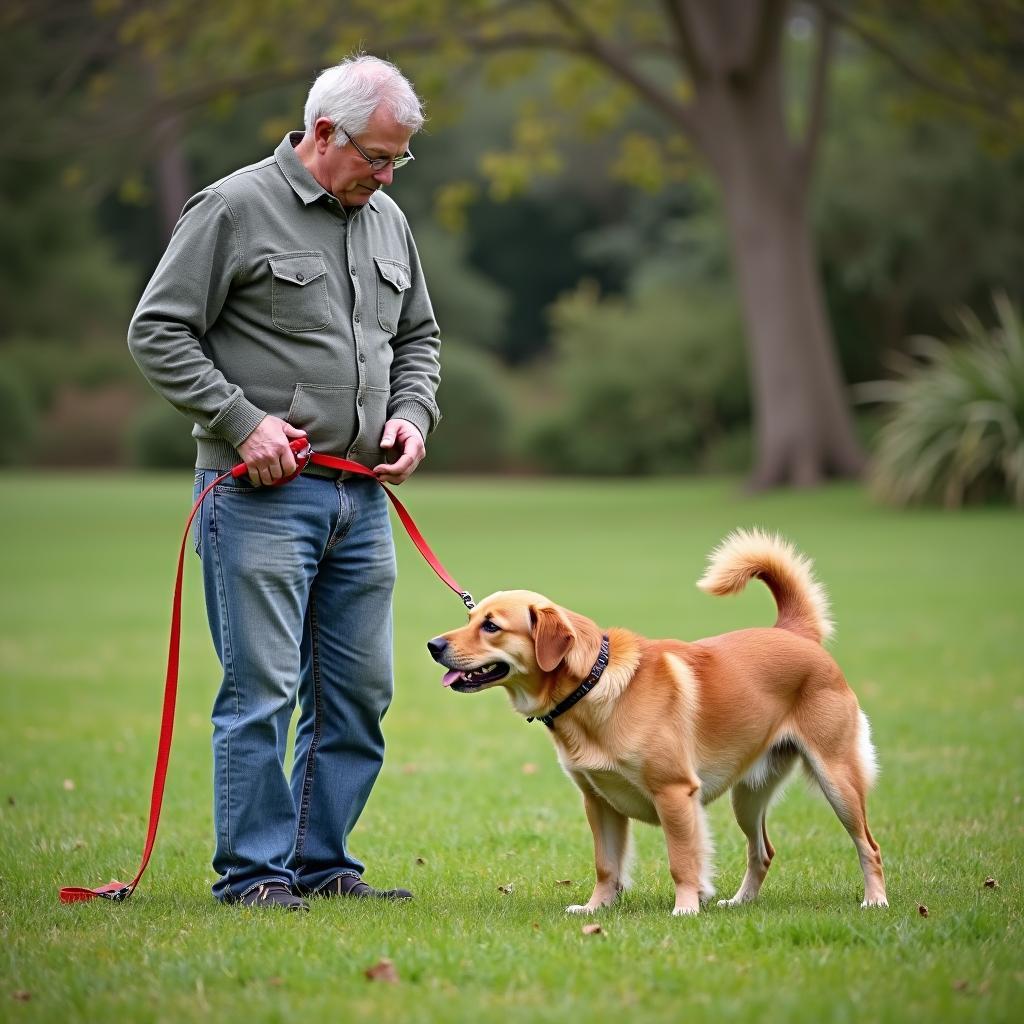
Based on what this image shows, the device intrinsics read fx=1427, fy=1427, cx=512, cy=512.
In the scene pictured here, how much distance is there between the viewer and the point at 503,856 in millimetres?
5770

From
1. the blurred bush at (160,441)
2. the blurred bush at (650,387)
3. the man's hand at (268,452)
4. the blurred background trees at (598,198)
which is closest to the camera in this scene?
the man's hand at (268,452)

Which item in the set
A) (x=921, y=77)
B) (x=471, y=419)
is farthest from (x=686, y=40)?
(x=471, y=419)

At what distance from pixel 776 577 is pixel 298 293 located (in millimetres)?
2070

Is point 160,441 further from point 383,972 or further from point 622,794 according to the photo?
point 383,972

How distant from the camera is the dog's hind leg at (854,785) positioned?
484cm

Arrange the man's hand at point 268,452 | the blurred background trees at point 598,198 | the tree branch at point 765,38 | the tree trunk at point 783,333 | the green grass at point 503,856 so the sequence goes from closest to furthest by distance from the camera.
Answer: the green grass at point 503,856
the man's hand at point 268,452
the tree branch at point 765,38
the blurred background trees at point 598,198
the tree trunk at point 783,333

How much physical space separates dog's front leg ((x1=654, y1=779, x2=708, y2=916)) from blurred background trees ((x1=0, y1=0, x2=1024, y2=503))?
8692 mm

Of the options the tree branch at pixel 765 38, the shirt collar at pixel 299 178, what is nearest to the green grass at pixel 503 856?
the shirt collar at pixel 299 178

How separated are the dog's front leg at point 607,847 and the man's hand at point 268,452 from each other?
1.47 m

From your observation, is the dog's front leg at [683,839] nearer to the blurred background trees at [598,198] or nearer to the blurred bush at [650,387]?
the blurred background trees at [598,198]

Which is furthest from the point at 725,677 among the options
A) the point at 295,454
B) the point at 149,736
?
the point at 149,736

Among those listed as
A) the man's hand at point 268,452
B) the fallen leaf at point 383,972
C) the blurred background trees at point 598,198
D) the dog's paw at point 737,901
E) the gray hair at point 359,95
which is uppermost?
the blurred background trees at point 598,198

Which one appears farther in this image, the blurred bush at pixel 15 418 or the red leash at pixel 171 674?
the blurred bush at pixel 15 418

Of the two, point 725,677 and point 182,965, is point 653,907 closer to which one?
point 725,677
